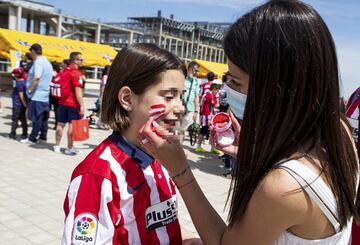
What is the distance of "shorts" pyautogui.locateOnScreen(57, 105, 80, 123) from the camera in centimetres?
661

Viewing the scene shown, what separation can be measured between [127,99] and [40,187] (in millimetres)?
3847

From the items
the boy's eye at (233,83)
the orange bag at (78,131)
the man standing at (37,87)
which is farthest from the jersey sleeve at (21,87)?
the boy's eye at (233,83)

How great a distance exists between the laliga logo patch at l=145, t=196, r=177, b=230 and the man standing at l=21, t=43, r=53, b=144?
20.4ft

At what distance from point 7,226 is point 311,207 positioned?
11.0 feet

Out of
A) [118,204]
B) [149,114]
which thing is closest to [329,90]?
[149,114]

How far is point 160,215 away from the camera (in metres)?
1.40

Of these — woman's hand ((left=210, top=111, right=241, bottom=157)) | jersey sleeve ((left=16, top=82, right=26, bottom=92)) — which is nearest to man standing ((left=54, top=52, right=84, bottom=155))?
jersey sleeve ((left=16, top=82, right=26, bottom=92))

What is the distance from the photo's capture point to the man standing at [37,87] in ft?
23.1

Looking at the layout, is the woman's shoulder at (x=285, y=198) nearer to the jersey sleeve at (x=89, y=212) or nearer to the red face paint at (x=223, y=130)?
the jersey sleeve at (x=89, y=212)

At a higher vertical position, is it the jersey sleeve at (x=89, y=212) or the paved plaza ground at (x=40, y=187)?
the jersey sleeve at (x=89, y=212)

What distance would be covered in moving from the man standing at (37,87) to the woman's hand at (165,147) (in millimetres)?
6279

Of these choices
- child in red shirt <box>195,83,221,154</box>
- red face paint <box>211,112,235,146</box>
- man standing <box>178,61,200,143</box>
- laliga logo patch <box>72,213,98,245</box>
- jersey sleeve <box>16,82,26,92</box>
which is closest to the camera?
laliga logo patch <box>72,213,98,245</box>

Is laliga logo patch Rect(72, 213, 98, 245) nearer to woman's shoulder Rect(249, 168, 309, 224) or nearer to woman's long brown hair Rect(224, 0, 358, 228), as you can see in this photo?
woman's long brown hair Rect(224, 0, 358, 228)

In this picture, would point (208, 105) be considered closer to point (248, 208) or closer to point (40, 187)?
point (40, 187)
